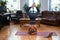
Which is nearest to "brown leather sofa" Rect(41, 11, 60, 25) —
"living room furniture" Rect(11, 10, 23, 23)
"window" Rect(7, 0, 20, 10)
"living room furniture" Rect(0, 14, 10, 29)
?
"living room furniture" Rect(11, 10, 23, 23)

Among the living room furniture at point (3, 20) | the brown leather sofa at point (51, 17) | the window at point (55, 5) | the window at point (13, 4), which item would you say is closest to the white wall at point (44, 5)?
the window at point (55, 5)

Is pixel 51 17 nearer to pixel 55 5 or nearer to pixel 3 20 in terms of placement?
pixel 55 5

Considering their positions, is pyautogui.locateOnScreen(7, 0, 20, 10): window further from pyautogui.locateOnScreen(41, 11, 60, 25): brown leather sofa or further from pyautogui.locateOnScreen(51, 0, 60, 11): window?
pyautogui.locateOnScreen(51, 0, 60, 11): window

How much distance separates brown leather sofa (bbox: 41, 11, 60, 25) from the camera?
29.1 feet

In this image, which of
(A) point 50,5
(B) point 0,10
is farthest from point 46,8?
(B) point 0,10

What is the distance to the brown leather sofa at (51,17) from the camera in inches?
349

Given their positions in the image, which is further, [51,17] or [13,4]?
[13,4]

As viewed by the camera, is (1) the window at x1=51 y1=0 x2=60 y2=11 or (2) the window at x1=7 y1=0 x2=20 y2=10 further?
(2) the window at x1=7 y1=0 x2=20 y2=10

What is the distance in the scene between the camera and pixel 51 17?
9.60m

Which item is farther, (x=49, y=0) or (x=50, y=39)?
(x=49, y=0)

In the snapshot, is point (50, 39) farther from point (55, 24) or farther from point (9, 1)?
point (9, 1)

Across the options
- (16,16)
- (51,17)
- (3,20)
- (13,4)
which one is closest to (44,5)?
(51,17)

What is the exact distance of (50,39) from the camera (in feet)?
17.8

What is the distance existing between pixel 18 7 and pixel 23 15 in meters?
0.80
